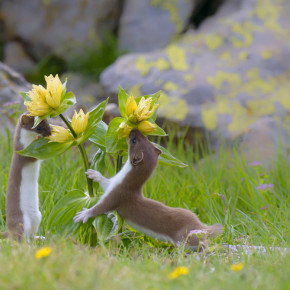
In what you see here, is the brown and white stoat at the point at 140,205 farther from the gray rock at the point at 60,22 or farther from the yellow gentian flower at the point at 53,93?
the gray rock at the point at 60,22

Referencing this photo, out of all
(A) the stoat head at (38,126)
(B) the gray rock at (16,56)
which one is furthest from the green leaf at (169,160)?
(B) the gray rock at (16,56)

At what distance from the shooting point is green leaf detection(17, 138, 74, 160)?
253cm

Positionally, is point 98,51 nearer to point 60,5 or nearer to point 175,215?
point 60,5

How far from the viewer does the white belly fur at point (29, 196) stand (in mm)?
2766

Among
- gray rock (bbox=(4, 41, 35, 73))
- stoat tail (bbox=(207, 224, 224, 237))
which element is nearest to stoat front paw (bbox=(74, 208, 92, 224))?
stoat tail (bbox=(207, 224, 224, 237))

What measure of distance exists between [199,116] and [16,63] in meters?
4.55

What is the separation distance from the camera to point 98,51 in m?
8.10

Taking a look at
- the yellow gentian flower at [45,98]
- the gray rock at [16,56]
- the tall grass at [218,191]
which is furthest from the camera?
the gray rock at [16,56]

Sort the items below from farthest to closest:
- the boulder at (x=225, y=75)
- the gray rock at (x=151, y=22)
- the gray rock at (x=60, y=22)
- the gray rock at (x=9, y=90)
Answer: the gray rock at (x=60, y=22), the gray rock at (x=151, y=22), the boulder at (x=225, y=75), the gray rock at (x=9, y=90)

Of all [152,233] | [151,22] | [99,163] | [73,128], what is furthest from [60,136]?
[151,22]

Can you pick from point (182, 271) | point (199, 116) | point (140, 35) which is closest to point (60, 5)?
point (140, 35)

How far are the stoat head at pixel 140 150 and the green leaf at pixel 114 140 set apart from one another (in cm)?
12

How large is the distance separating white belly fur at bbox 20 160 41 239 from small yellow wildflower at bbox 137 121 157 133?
717mm

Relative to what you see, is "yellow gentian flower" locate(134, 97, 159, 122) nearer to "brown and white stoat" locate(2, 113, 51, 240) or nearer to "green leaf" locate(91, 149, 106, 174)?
Result: "green leaf" locate(91, 149, 106, 174)
